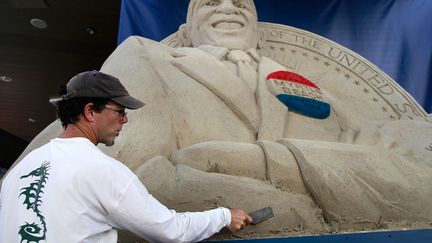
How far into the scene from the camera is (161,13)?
4.69 m

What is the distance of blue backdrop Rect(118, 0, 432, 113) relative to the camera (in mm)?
4520

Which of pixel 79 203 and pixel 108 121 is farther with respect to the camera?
pixel 108 121

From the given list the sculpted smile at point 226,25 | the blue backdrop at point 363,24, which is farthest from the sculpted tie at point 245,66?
the blue backdrop at point 363,24

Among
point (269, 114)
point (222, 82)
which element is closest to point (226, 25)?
point (222, 82)

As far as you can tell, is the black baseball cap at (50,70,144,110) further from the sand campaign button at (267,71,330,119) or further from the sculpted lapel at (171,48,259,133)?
the sand campaign button at (267,71,330,119)

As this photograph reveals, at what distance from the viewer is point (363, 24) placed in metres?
4.79

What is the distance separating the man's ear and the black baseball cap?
0.10ft

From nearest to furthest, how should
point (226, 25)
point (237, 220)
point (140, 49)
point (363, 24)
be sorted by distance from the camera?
point (237, 220), point (140, 49), point (226, 25), point (363, 24)

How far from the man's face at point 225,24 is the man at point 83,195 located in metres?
1.87

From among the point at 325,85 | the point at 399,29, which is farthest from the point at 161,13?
the point at 399,29

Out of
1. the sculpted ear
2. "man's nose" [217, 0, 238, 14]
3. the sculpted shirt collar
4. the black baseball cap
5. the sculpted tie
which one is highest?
"man's nose" [217, 0, 238, 14]

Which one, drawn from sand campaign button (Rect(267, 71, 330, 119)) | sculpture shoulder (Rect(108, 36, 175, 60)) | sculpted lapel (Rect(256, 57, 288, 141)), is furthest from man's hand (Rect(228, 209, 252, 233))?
sculpture shoulder (Rect(108, 36, 175, 60))

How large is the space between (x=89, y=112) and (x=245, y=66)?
1663mm

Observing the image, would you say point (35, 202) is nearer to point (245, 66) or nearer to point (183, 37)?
point (245, 66)
